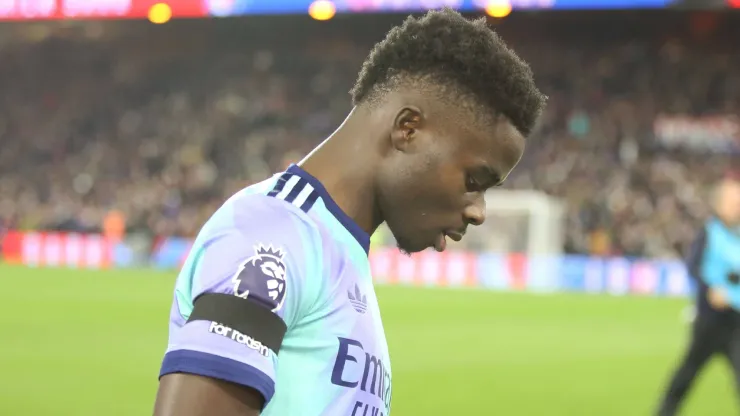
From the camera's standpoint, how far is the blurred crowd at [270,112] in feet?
88.7

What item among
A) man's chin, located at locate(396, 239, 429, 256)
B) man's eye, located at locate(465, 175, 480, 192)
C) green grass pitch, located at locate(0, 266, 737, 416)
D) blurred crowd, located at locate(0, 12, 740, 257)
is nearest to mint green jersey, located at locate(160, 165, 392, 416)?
man's chin, located at locate(396, 239, 429, 256)

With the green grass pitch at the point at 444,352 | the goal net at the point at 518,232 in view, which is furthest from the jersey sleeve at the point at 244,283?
the goal net at the point at 518,232

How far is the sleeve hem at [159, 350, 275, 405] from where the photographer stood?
1438 millimetres

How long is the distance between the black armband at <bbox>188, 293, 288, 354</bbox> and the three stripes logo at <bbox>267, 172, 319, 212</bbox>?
274 millimetres

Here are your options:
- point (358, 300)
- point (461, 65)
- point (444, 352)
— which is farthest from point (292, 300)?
point (444, 352)

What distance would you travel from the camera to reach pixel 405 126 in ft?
5.89

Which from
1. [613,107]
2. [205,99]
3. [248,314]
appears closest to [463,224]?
[248,314]

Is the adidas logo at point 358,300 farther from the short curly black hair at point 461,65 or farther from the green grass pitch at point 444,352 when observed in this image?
the green grass pitch at point 444,352

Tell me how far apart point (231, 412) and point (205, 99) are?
32352 mm

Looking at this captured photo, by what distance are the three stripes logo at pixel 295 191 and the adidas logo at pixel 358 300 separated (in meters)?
0.17

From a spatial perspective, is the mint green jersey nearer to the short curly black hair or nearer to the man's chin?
the man's chin

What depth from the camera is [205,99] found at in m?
33.1

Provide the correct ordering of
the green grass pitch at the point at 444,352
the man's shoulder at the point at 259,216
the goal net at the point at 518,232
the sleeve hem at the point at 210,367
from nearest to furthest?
the sleeve hem at the point at 210,367, the man's shoulder at the point at 259,216, the green grass pitch at the point at 444,352, the goal net at the point at 518,232

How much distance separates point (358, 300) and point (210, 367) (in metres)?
0.38
